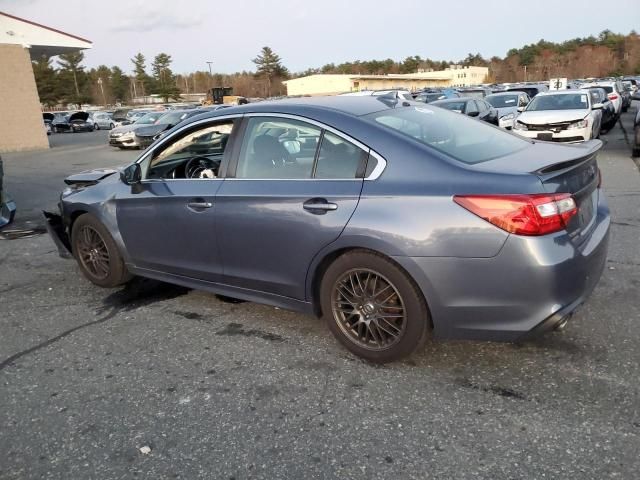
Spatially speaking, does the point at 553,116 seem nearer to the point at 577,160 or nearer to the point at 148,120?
the point at 577,160

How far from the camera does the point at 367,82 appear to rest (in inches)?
3467

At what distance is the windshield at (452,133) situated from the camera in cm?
326

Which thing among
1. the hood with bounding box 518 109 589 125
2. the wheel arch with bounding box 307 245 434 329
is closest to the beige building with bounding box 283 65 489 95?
the hood with bounding box 518 109 589 125

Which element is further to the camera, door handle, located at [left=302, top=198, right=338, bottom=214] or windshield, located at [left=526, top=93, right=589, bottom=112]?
windshield, located at [left=526, top=93, right=589, bottom=112]

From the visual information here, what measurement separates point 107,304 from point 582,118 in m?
11.2

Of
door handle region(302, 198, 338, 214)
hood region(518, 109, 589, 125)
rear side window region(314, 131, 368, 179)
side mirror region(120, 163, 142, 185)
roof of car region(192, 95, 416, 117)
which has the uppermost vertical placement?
roof of car region(192, 95, 416, 117)

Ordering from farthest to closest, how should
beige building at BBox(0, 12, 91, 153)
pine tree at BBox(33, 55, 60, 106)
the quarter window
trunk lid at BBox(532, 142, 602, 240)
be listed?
→ 1. pine tree at BBox(33, 55, 60, 106)
2. beige building at BBox(0, 12, 91, 153)
3. the quarter window
4. trunk lid at BBox(532, 142, 602, 240)

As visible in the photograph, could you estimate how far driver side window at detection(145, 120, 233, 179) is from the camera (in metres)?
4.01

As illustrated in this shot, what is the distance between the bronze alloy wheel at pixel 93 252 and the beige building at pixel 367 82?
69987mm

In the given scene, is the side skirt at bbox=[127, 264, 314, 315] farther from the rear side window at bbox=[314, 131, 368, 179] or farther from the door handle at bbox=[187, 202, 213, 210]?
the rear side window at bbox=[314, 131, 368, 179]

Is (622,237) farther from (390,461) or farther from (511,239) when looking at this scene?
(390,461)

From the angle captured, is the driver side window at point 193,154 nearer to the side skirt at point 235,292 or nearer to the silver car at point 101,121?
the side skirt at point 235,292

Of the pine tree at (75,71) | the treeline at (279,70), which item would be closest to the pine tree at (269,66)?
the treeline at (279,70)

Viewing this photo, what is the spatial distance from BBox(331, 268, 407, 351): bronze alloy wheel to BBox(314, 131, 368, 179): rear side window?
0.60 metres
